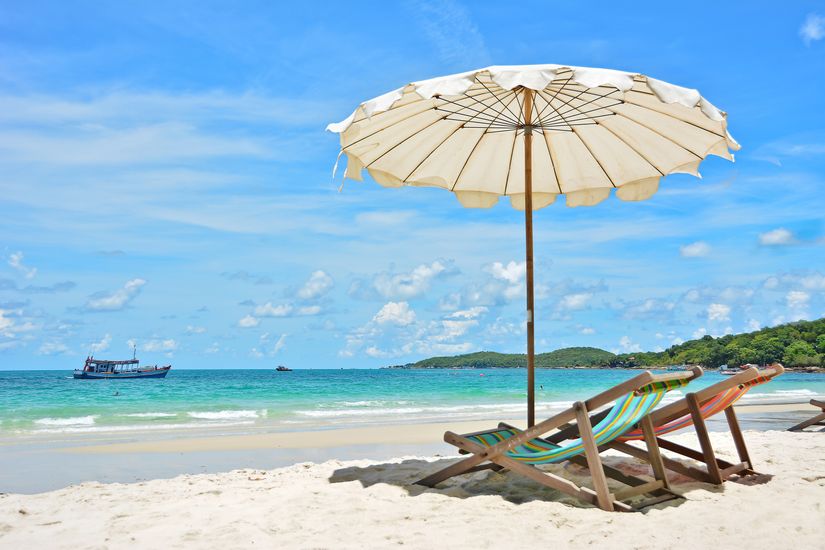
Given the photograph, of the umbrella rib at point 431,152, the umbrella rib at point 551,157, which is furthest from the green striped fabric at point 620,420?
the umbrella rib at point 431,152

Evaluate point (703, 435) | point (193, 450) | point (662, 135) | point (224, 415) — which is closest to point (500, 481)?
point (703, 435)

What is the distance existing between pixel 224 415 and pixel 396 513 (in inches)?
573

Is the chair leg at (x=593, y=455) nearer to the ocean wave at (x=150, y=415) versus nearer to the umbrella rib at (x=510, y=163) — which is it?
the umbrella rib at (x=510, y=163)

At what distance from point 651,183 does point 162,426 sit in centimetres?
1179

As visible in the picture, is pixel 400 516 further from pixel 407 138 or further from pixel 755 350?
pixel 755 350

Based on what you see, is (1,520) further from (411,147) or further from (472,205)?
(472,205)

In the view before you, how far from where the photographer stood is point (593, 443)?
405 cm

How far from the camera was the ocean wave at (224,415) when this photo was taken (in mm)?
16812

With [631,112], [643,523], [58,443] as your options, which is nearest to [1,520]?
[643,523]

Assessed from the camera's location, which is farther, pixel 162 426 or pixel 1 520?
pixel 162 426

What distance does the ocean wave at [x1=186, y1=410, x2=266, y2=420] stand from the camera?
16.8 meters

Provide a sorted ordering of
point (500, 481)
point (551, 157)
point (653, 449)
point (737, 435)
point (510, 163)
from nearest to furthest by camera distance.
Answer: point (653, 449) < point (500, 481) < point (737, 435) < point (551, 157) < point (510, 163)

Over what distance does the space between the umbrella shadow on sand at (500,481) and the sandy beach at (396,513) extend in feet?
0.05

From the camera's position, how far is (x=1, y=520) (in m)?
4.45
